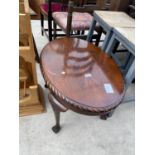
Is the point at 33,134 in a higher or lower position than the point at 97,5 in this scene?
lower

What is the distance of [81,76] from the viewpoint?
1131 mm

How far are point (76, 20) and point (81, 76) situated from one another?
919 mm

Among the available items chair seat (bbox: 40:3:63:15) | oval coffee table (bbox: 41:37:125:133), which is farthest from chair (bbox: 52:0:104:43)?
oval coffee table (bbox: 41:37:125:133)

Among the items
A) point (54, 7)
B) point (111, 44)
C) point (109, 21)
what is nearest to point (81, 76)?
point (111, 44)

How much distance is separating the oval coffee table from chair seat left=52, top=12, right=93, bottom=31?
0.39 meters

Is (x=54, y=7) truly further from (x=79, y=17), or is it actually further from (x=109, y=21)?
(x=109, y=21)

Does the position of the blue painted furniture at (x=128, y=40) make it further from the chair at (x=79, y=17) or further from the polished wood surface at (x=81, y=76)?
the chair at (x=79, y=17)

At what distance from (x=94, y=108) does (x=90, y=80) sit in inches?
8.5

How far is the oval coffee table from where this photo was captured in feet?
3.26

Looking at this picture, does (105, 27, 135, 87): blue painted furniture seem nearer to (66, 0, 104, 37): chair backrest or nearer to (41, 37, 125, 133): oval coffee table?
(41, 37, 125, 133): oval coffee table

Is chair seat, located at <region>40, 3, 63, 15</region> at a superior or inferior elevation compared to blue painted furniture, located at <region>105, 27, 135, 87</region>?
superior
